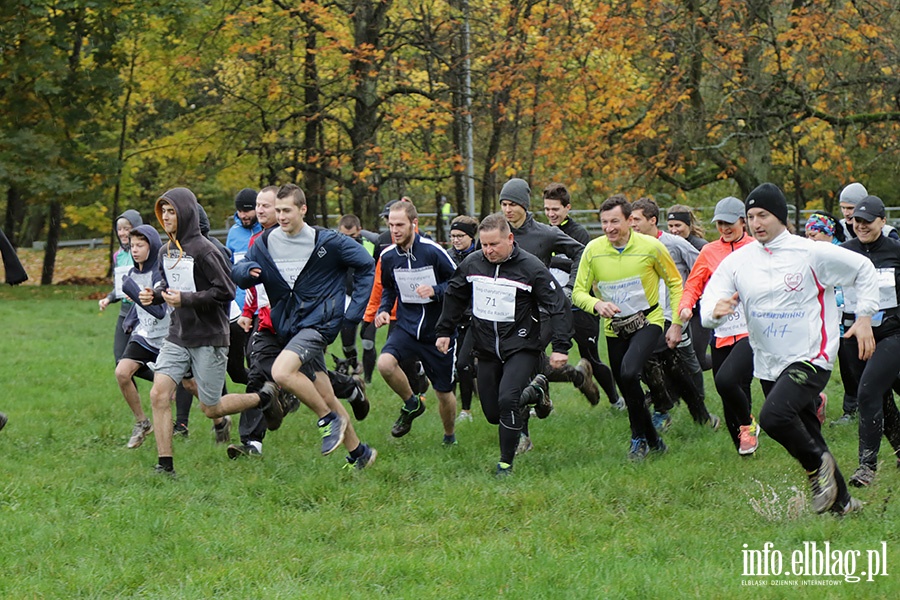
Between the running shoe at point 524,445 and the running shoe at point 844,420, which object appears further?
the running shoe at point 844,420

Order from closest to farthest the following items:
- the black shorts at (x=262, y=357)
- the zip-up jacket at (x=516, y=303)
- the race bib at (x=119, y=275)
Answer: the zip-up jacket at (x=516, y=303)
the black shorts at (x=262, y=357)
the race bib at (x=119, y=275)

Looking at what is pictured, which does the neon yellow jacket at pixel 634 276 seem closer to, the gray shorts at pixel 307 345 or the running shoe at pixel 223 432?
the gray shorts at pixel 307 345

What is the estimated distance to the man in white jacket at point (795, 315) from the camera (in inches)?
264

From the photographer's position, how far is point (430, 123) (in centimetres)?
2347

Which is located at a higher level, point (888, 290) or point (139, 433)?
point (888, 290)

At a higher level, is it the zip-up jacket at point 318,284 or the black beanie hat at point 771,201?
the black beanie hat at point 771,201

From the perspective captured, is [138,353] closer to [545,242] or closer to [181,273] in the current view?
[181,273]

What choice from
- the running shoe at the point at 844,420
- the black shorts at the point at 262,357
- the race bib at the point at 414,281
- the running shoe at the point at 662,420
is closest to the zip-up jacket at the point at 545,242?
the race bib at the point at 414,281

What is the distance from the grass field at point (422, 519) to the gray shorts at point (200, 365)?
67cm

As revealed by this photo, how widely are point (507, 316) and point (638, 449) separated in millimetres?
1587

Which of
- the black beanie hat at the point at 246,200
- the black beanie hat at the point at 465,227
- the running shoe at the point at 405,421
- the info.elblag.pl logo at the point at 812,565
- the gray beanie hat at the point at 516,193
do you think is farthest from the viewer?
the black beanie hat at the point at 246,200

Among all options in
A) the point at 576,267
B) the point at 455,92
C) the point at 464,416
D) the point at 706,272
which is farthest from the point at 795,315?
the point at 455,92

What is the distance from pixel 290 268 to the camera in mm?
8805

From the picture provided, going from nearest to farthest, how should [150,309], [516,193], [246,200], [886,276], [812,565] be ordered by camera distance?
[812,565] < [886,276] < [150,309] < [516,193] < [246,200]
